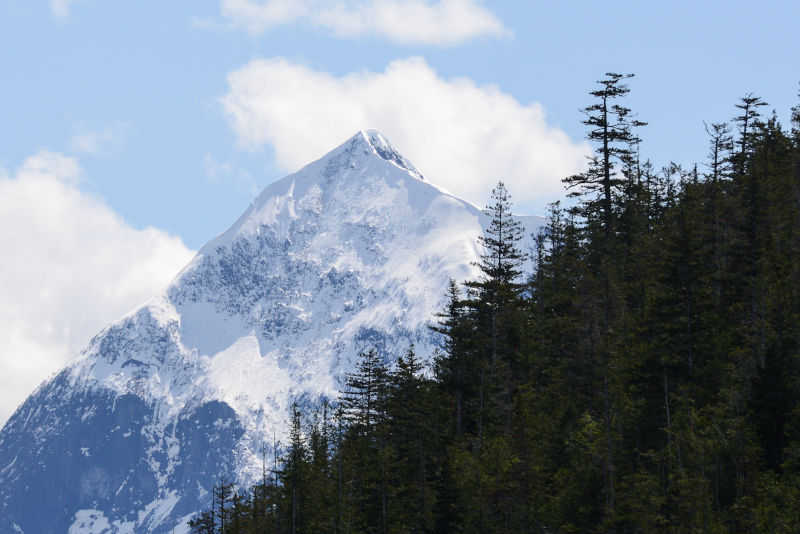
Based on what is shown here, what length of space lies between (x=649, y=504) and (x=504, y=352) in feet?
93.4

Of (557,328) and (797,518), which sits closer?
(797,518)

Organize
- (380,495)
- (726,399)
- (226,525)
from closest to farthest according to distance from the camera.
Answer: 1. (726,399)
2. (380,495)
3. (226,525)

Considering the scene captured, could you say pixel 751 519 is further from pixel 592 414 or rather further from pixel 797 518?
pixel 592 414

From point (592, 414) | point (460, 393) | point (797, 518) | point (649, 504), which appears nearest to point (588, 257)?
point (460, 393)

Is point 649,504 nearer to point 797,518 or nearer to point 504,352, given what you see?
point 797,518

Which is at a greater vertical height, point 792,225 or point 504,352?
point 792,225

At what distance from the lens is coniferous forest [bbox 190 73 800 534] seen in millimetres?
48406

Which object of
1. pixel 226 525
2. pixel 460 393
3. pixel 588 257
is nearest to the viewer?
pixel 460 393

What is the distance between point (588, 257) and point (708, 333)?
84.2 feet

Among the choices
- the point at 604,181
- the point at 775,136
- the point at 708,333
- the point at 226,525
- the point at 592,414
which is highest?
the point at 775,136

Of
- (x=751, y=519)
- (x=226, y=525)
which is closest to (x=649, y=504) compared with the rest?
(x=751, y=519)

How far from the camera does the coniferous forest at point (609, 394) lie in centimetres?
4841

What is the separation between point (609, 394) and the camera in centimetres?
5728

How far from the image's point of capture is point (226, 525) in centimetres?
10881
